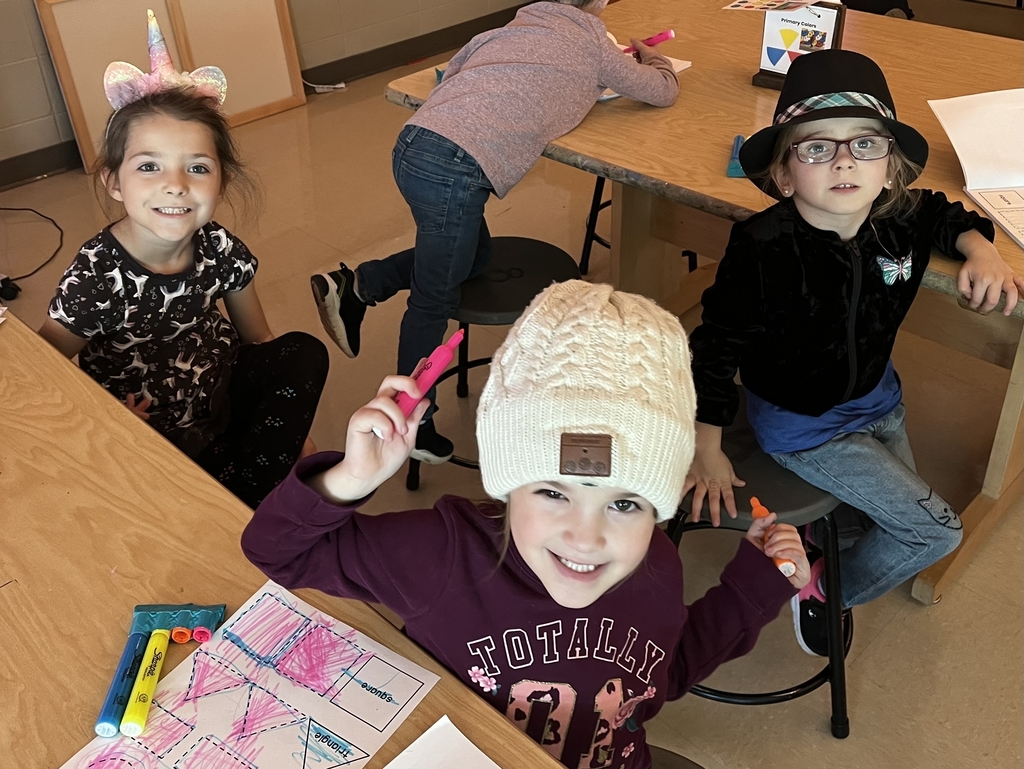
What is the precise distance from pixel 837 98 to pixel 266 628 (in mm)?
1079

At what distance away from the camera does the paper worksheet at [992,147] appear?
1.55 m

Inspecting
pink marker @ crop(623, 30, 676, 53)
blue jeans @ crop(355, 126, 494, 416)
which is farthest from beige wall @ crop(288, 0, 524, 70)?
blue jeans @ crop(355, 126, 494, 416)

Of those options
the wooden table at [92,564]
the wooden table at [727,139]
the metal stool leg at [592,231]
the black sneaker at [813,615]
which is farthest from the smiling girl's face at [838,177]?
the metal stool leg at [592,231]

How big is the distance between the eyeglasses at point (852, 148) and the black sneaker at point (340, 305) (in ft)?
3.77

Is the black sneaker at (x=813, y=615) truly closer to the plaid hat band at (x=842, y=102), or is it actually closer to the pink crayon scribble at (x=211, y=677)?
the plaid hat band at (x=842, y=102)

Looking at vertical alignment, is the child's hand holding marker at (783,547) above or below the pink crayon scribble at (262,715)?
below

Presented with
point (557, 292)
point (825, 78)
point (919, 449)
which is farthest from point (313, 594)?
point (919, 449)

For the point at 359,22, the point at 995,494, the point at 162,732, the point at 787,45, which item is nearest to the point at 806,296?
the point at 787,45

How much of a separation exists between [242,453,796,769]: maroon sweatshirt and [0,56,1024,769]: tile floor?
0.76m

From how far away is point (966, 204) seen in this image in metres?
1.56

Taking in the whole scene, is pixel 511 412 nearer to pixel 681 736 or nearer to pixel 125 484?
pixel 125 484

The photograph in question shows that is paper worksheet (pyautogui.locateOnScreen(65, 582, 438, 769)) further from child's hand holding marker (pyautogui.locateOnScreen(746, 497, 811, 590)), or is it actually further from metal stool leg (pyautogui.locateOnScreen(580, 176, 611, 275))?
metal stool leg (pyautogui.locateOnScreen(580, 176, 611, 275))

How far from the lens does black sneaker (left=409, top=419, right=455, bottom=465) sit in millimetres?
2143

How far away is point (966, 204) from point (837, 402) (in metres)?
0.40
